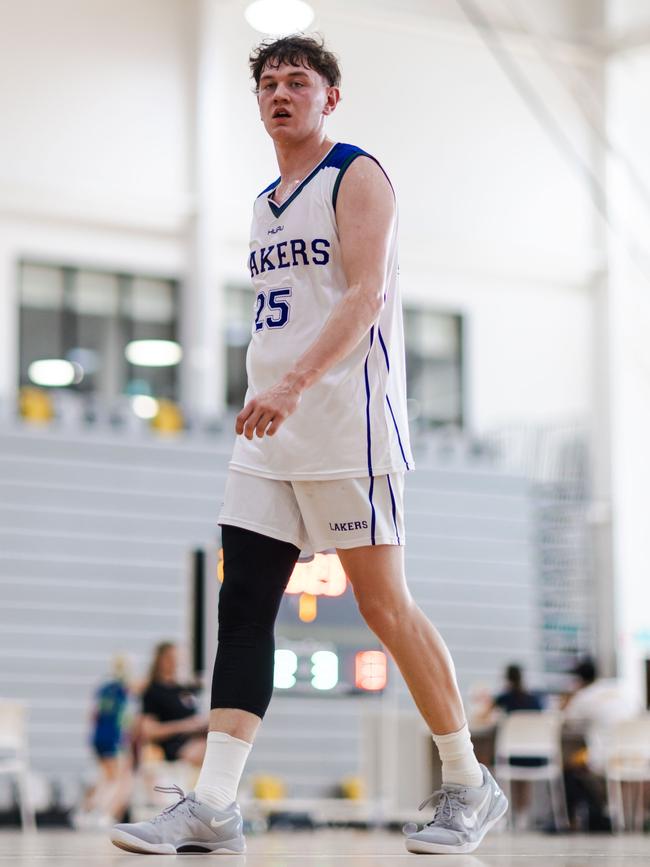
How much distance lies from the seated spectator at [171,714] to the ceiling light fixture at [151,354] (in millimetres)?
9085

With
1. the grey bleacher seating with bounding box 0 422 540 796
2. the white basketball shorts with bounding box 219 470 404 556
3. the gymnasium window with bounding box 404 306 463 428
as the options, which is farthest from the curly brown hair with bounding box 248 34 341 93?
the gymnasium window with bounding box 404 306 463 428

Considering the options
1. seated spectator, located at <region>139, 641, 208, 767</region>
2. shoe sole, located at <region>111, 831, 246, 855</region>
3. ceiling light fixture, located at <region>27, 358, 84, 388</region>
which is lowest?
seated spectator, located at <region>139, 641, 208, 767</region>

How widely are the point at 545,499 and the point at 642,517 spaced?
7.30 feet

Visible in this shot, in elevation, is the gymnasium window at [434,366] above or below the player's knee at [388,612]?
above

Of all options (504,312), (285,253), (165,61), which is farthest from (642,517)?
(285,253)

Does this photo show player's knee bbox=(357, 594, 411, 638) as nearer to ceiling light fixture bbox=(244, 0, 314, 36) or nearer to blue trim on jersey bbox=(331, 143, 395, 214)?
blue trim on jersey bbox=(331, 143, 395, 214)

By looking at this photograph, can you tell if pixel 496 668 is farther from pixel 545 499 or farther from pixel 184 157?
pixel 184 157

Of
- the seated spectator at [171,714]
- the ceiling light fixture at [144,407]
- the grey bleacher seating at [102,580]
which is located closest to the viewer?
the seated spectator at [171,714]

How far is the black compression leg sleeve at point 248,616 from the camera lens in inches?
119

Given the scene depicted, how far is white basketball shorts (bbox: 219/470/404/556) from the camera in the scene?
306cm

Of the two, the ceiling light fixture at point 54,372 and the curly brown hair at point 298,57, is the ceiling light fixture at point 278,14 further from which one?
the curly brown hair at point 298,57

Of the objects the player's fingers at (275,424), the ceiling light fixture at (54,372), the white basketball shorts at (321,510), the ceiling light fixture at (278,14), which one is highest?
the ceiling light fixture at (278,14)

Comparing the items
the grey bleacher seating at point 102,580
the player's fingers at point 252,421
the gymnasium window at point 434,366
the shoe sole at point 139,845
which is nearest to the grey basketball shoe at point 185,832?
the shoe sole at point 139,845

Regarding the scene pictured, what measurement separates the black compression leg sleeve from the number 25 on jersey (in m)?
0.44
